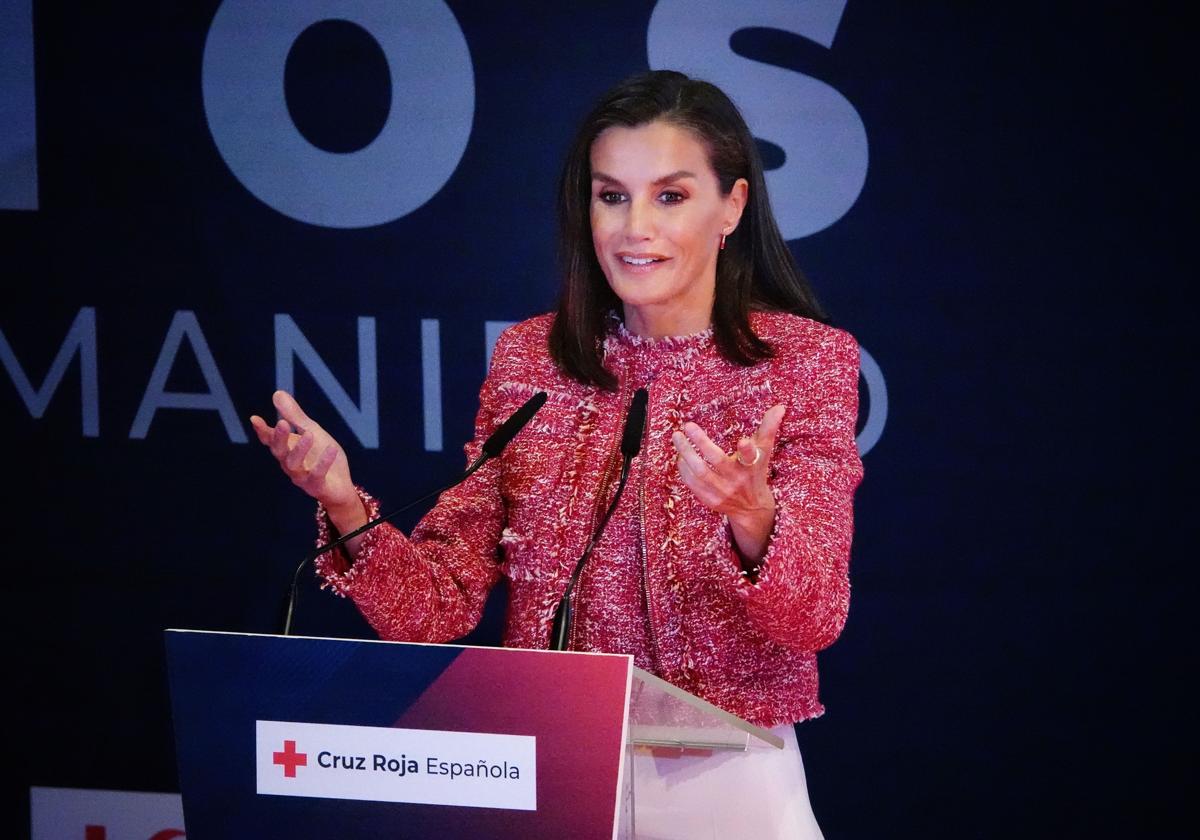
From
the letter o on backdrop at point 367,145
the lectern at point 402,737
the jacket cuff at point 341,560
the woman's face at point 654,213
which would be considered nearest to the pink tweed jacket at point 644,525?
the jacket cuff at point 341,560

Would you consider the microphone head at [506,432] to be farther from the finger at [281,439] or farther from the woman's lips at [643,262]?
the woman's lips at [643,262]

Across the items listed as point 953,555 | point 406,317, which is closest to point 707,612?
point 953,555

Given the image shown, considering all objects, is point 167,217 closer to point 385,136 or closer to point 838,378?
point 385,136

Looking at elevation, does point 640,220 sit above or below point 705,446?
above

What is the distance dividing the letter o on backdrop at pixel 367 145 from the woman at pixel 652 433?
94 cm

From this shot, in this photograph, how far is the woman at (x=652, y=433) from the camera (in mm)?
1729

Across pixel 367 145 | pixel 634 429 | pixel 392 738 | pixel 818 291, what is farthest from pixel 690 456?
pixel 367 145

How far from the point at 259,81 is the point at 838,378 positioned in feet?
5.58

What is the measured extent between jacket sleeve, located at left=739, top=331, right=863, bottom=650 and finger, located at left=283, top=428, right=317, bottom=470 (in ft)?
1.72

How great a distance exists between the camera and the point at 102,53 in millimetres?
3012

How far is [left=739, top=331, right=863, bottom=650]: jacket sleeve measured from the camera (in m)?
1.53

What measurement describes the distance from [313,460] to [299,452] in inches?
2.1

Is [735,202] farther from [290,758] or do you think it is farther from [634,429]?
[290,758]

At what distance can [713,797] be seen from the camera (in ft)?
4.68
